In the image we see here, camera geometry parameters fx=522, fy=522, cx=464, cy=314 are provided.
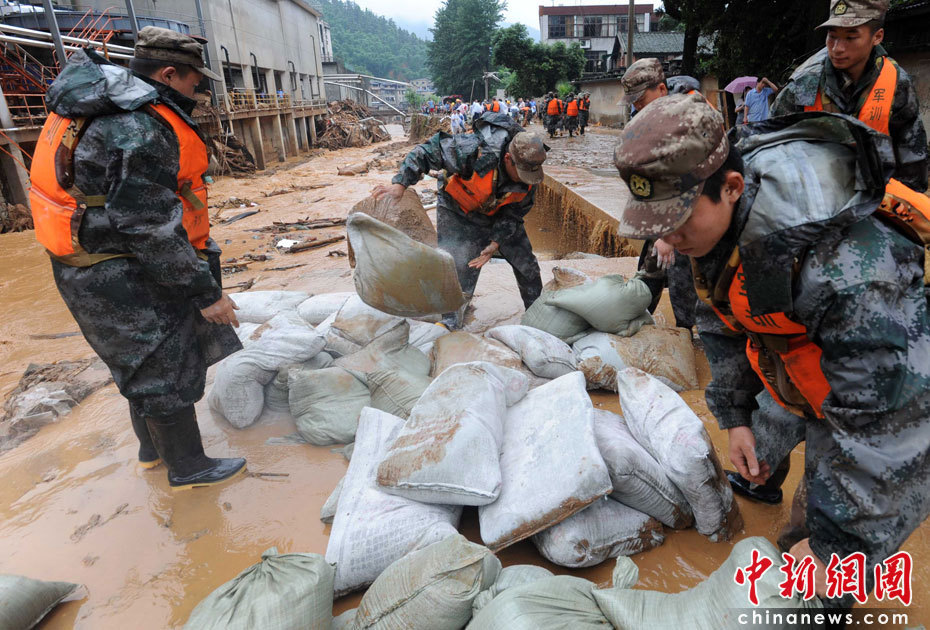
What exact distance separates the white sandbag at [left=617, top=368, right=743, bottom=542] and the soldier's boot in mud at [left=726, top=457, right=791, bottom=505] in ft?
0.64

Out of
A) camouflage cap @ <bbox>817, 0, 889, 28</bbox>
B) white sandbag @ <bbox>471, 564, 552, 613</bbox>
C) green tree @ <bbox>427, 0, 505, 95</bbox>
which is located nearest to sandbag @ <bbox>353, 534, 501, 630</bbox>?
white sandbag @ <bbox>471, 564, 552, 613</bbox>

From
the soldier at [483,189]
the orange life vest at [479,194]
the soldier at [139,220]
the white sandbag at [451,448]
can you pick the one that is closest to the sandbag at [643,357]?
the white sandbag at [451,448]

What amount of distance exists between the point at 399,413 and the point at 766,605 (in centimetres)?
155

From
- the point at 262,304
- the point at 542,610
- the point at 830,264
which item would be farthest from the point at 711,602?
the point at 262,304

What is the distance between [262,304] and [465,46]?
179 ft

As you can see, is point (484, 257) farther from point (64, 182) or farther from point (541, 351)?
point (64, 182)

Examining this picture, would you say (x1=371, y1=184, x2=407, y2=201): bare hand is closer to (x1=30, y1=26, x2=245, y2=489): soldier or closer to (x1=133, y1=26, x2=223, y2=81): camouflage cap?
(x1=30, y1=26, x2=245, y2=489): soldier

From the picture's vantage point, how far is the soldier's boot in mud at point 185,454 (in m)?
2.13

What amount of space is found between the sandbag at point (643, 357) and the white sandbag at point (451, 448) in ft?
2.78

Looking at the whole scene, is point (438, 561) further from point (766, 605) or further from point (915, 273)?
point (915, 273)

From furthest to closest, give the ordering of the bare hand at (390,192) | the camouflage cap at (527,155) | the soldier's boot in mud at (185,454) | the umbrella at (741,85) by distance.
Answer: the umbrella at (741,85) → the bare hand at (390,192) → the camouflage cap at (527,155) → the soldier's boot in mud at (185,454)

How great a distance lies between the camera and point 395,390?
242 cm

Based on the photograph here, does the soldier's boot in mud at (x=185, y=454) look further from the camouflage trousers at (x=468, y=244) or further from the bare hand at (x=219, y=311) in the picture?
the camouflage trousers at (x=468, y=244)

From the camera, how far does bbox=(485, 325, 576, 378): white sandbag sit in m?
2.61
